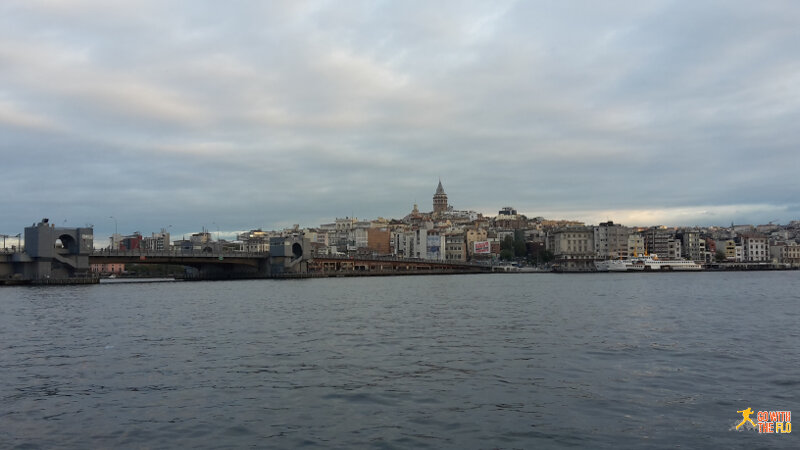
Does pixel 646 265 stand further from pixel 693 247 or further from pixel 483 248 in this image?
pixel 483 248

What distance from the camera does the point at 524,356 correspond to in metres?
21.3

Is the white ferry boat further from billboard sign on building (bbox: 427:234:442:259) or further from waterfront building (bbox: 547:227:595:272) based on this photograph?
billboard sign on building (bbox: 427:234:442:259)

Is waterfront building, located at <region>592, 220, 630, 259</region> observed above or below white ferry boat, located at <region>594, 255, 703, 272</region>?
above

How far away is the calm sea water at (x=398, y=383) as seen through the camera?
12703mm

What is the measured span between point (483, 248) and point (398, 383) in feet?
554

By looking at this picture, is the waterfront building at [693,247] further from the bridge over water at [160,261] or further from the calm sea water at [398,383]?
the calm sea water at [398,383]

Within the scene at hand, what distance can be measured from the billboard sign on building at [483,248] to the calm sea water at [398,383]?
150704 mm

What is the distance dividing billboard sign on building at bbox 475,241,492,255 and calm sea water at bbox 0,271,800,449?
151 m

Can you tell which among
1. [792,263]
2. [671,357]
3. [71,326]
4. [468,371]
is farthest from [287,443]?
[792,263]

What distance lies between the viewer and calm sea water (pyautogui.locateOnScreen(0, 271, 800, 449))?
1270 cm

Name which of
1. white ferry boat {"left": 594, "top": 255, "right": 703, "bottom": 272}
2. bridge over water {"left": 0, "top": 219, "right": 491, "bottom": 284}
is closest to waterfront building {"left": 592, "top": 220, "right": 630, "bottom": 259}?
white ferry boat {"left": 594, "top": 255, "right": 703, "bottom": 272}

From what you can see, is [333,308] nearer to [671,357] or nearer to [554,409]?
[671,357]

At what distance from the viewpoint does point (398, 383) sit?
17281 mm

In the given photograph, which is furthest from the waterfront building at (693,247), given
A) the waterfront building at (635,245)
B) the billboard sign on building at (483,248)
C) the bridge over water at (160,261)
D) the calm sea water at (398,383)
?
the calm sea water at (398,383)
